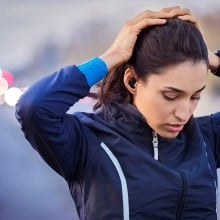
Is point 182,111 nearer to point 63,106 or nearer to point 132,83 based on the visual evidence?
point 132,83

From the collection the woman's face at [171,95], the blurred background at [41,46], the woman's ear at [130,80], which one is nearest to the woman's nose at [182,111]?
the woman's face at [171,95]

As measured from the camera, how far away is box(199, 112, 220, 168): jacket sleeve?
1.13 meters

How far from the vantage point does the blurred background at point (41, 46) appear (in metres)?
1.56

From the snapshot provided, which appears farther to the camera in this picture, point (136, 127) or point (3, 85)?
point (3, 85)

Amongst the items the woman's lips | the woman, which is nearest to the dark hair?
the woman

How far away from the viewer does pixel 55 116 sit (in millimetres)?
948

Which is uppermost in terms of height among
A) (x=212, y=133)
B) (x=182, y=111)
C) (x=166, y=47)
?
(x=166, y=47)

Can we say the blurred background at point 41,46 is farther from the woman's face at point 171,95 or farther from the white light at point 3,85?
the woman's face at point 171,95

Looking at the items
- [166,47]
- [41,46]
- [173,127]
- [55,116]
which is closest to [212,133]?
[173,127]

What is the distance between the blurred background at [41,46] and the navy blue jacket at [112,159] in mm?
572

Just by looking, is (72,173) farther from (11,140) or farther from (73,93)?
(11,140)

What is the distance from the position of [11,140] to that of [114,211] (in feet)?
2.40

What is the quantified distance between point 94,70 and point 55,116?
0.12 metres

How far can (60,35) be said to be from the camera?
158cm
